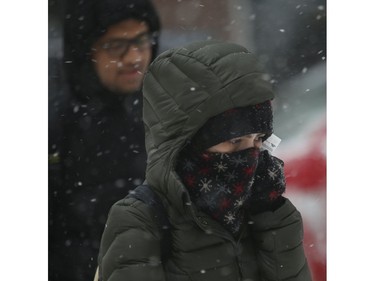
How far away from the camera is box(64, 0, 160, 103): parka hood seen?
1357 mm

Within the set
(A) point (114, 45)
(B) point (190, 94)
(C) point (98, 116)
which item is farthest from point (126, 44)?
(B) point (190, 94)

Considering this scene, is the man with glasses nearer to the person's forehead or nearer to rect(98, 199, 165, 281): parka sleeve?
the person's forehead

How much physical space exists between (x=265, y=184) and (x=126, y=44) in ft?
1.49

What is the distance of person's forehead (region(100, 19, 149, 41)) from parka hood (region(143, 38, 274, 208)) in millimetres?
276

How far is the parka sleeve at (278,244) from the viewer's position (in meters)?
1.16

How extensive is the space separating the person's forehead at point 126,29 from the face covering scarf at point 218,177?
37 centimetres

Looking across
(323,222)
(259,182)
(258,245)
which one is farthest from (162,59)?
(323,222)

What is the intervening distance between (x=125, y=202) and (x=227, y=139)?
0.22 m

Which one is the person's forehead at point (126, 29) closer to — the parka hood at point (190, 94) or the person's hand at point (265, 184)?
the parka hood at point (190, 94)

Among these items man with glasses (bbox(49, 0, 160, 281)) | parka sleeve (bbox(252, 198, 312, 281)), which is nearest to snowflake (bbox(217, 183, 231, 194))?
parka sleeve (bbox(252, 198, 312, 281))

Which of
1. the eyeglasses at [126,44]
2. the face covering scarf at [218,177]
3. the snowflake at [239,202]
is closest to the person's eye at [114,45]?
the eyeglasses at [126,44]

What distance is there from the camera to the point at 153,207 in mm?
1086
